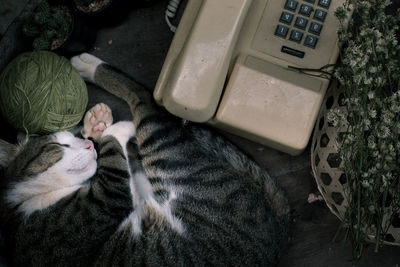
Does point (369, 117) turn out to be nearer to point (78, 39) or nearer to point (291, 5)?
point (291, 5)

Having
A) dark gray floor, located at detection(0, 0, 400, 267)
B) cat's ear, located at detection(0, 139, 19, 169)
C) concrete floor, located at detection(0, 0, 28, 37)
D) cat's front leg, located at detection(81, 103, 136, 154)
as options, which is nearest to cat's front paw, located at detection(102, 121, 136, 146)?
cat's front leg, located at detection(81, 103, 136, 154)

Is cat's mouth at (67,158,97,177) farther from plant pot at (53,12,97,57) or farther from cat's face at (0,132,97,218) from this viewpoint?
plant pot at (53,12,97,57)

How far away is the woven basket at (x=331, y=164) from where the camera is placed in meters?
1.07

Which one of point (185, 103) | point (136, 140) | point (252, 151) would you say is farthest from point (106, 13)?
point (252, 151)

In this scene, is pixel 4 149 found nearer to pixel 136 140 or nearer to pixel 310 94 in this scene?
pixel 136 140

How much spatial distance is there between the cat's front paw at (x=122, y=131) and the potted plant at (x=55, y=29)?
268 millimetres

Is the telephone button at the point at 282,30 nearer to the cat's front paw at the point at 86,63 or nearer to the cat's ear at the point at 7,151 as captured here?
the cat's front paw at the point at 86,63

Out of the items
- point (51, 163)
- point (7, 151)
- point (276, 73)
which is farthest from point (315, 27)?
point (7, 151)

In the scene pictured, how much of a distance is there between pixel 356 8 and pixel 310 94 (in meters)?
0.21

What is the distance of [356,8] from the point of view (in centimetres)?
86

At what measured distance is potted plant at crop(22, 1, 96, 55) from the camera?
3.67ft

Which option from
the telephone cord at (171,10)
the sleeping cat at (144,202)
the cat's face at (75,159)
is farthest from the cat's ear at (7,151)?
the telephone cord at (171,10)

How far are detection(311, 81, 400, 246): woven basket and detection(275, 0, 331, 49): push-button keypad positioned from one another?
0.21 metres

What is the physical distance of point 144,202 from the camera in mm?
1198
